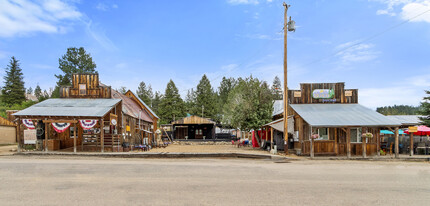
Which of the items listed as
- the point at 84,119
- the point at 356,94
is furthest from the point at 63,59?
the point at 356,94

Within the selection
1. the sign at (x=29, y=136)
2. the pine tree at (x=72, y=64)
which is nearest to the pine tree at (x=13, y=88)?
the pine tree at (x=72, y=64)

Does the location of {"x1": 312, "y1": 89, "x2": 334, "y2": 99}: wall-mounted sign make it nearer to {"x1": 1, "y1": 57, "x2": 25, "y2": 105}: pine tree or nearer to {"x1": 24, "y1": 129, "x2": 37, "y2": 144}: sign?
{"x1": 24, "y1": 129, "x2": 37, "y2": 144}: sign

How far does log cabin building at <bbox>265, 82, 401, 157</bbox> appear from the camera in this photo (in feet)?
54.5

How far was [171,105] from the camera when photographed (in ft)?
187

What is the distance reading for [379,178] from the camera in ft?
29.6

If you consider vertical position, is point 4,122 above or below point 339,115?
below

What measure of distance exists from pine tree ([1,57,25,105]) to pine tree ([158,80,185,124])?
29541 mm

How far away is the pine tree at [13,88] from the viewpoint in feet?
184

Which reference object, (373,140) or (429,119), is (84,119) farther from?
(429,119)

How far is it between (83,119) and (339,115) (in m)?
17.0

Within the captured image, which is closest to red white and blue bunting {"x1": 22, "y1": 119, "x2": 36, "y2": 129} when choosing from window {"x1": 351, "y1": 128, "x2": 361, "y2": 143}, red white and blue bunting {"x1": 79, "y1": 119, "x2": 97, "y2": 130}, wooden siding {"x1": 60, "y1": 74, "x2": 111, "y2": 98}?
red white and blue bunting {"x1": 79, "y1": 119, "x2": 97, "y2": 130}

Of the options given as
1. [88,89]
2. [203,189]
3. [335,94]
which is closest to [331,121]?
[335,94]

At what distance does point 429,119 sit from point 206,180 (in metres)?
22.3

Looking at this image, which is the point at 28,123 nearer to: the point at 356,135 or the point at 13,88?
the point at 356,135
